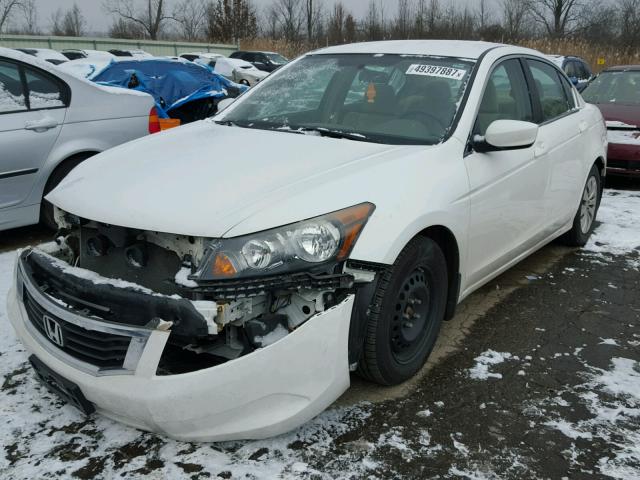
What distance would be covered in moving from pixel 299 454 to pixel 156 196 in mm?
1177

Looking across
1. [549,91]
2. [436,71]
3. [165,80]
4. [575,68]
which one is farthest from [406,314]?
[575,68]

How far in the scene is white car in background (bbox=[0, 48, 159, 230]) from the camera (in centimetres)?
452

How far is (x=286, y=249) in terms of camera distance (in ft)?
7.46

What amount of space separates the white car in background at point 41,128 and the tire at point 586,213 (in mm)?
3823

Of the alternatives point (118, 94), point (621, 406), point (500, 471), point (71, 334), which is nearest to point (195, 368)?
point (71, 334)

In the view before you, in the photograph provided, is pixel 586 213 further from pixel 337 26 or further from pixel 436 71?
pixel 337 26

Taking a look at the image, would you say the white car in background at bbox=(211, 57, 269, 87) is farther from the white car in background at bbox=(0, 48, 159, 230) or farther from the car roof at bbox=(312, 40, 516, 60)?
the car roof at bbox=(312, 40, 516, 60)

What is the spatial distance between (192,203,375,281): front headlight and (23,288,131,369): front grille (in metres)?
0.37

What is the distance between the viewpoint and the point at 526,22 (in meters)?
44.4

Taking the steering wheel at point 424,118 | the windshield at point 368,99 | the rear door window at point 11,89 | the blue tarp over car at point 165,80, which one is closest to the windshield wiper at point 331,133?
the windshield at point 368,99

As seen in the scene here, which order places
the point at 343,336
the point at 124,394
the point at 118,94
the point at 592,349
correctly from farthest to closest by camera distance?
the point at 118,94, the point at 592,349, the point at 343,336, the point at 124,394

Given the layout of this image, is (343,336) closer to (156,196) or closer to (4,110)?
(156,196)

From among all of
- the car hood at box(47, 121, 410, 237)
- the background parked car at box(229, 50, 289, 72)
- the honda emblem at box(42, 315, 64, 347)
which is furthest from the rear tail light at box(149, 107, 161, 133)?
the background parked car at box(229, 50, 289, 72)

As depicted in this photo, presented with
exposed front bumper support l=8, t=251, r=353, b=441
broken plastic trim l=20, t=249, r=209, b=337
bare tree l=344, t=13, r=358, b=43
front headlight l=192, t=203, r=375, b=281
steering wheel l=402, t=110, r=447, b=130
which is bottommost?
exposed front bumper support l=8, t=251, r=353, b=441
